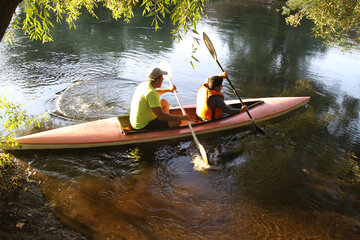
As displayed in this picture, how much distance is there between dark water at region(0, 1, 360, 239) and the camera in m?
2.96

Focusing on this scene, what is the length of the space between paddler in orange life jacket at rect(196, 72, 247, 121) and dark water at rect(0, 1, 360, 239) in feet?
1.60

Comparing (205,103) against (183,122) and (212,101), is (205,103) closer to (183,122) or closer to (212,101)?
(212,101)

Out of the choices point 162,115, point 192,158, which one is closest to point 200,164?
point 192,158

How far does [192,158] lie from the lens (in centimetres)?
416

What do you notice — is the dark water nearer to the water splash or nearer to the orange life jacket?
the water splash

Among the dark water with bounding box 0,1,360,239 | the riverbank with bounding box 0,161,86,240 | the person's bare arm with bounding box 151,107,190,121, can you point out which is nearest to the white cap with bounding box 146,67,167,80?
the person's bare arm with bounding box 151,107,190,121

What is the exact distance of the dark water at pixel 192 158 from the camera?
Answer: 2.96 m

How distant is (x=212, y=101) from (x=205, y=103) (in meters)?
0.15

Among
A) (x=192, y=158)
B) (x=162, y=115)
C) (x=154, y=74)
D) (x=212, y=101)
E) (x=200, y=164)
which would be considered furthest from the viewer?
(x=212, y=101)

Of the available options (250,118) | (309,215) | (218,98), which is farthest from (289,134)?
(309,215)

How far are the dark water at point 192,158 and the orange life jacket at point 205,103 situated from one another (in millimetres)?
455

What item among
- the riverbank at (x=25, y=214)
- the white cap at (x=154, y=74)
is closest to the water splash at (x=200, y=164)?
the white cap at (x=154, y=74)

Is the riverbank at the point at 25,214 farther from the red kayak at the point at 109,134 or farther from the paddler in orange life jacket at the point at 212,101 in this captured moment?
the paddler in orange life jacket at the point at 212,101

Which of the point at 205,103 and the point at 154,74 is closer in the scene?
the point at 154,74
